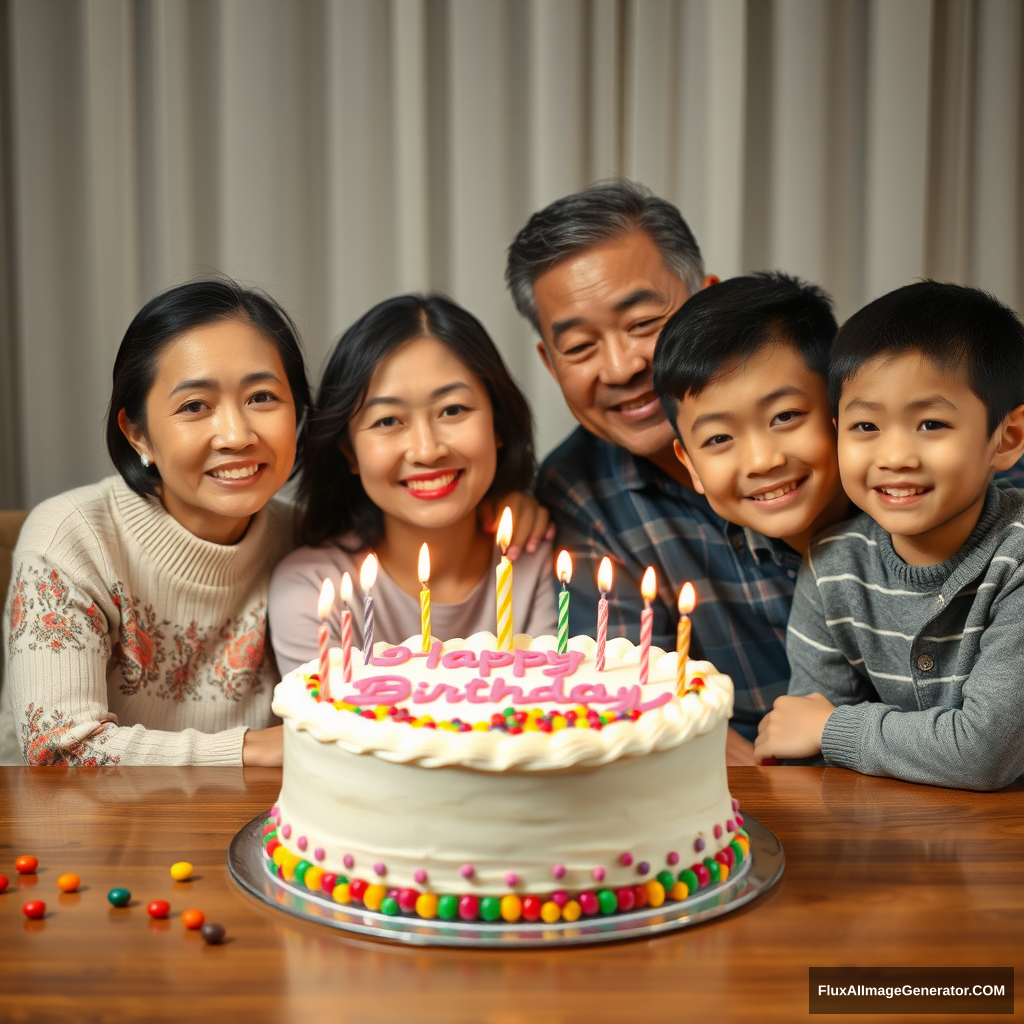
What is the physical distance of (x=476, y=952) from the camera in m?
1.09

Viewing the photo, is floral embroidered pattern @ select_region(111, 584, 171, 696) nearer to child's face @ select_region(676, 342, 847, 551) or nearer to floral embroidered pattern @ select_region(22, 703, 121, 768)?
floral embroidered pattern @ select_region(22, 703, 121, 768)

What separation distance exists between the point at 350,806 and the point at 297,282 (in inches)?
91.0

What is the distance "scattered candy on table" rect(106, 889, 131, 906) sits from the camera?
1.16 metres

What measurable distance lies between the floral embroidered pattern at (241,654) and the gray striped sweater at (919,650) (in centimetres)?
104

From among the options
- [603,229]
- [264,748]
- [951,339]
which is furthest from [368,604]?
[603,229]

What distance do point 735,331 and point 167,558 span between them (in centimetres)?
115

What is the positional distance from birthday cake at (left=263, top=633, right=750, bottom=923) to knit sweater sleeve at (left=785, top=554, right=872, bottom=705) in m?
0.62

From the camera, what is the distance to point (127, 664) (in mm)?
2100

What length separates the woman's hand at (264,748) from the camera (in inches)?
68.6

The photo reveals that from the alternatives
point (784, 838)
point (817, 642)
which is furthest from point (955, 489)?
point (784, 838)

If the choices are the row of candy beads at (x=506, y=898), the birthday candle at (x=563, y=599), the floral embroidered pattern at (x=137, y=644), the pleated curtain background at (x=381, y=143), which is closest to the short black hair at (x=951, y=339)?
the birthday candle at (x=563, y=599)

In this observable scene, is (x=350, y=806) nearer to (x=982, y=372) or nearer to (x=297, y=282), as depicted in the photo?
(x=982, y=372)

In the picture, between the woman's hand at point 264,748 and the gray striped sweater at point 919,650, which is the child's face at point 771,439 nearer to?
the gray striped sweater at point 919,650

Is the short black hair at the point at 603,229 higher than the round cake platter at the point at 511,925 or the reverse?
higher
